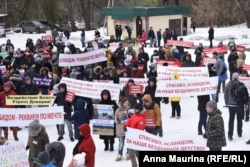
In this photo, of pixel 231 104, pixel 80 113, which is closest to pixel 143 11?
pixel 231 104

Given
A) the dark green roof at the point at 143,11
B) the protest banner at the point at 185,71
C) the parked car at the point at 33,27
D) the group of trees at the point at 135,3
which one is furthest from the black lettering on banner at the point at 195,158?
the parked car at the point at 33,27

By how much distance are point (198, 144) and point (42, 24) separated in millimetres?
43397

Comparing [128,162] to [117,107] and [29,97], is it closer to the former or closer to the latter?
[117,107]

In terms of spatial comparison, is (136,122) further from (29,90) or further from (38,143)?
(29,90)

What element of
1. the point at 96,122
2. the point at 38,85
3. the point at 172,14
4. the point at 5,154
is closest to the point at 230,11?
the point at 172,14

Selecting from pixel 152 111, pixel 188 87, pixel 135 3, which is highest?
pixel 135 3

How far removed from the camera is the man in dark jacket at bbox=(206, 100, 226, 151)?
32.0ft

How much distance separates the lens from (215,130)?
9797 millimetres

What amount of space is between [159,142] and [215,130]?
1260 millimetres

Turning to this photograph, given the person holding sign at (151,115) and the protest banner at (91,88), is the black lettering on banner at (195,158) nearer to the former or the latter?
the person holding sign at (151,115)

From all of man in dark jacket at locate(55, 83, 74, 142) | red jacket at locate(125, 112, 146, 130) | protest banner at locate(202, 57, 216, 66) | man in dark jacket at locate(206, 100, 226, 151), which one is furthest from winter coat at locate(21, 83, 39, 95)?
protest banner at locate(202, 57, 216, 66)

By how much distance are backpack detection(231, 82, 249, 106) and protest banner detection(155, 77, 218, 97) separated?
0.89 meters

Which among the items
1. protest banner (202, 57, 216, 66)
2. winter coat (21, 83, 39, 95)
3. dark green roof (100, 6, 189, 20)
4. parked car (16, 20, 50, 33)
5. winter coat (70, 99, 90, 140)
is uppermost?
dark green roof (100, 6, 189, 20)

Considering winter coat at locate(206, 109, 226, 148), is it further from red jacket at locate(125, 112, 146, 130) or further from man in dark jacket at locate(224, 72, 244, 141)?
man in dark jacket at locate(224, 72, 244, 141)
